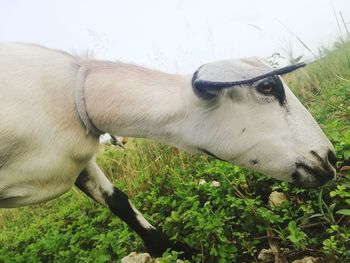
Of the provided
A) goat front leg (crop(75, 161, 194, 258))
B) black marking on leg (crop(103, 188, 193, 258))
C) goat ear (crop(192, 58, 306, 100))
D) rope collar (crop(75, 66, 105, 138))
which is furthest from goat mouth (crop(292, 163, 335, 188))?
rope collar (crop(75, 66, 105, 138))

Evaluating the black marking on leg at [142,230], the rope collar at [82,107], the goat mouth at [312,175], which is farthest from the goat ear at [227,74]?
the black marking on leg at [142,230]

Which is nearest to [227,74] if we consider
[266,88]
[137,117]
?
[266,88]

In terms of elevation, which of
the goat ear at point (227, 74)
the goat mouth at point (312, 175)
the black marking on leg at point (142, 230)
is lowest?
the black marking on leg at point (142, 230)

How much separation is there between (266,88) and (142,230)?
1.45m

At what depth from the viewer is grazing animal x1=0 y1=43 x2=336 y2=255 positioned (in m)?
2.11

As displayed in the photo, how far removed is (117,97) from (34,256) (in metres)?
1.57

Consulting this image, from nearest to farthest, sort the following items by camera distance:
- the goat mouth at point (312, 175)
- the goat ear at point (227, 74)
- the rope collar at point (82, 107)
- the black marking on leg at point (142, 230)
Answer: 1. the goat ear at point (227, 74)
2. the goat mouth at point (312, 175)
3. the rope collar at point (82, 107)
4. the black marking on leg at point (142, 230)

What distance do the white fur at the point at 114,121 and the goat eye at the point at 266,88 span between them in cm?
3

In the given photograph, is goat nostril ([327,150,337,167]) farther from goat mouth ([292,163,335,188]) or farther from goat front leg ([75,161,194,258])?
goat front leg ([75,161,194,258])

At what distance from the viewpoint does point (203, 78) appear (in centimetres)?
208

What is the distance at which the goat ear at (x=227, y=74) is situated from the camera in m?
1.93

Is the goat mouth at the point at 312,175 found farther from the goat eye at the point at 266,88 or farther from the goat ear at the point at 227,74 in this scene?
the goat ear at the point at 227,74

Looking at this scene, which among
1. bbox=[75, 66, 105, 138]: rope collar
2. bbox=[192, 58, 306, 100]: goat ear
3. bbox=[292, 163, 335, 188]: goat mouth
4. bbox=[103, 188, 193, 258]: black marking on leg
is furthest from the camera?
bbox=[103, 188, 193, 258]: black marking on leg

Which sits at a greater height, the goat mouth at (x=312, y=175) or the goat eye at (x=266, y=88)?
the goat eye at (x=266, y=88)
